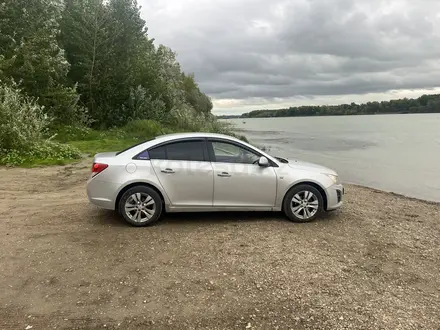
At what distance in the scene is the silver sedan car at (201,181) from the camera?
6602 mm

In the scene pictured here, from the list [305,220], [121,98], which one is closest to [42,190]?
[305,220]

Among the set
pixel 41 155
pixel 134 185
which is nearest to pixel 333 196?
pixel 134 185

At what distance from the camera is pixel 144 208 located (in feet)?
21.8

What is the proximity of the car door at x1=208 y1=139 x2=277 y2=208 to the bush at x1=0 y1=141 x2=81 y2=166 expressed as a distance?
8.84 m

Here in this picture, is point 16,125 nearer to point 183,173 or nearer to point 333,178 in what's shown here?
point 183,173

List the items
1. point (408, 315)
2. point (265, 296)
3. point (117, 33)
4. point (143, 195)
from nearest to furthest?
point (408, 315)
point (265, 296)
point (143, 195)
point (117, 33)

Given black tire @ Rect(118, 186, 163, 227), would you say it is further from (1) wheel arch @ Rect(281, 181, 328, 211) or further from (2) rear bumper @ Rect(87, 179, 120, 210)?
(1) wheel arch @ Rect(281, 181, 328, 211)

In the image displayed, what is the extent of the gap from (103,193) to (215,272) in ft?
8.44

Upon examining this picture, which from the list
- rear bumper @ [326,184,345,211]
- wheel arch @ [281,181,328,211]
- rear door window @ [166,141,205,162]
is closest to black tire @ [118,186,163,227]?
rear door window @ [166,141,205,162]

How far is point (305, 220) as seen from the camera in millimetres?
7113

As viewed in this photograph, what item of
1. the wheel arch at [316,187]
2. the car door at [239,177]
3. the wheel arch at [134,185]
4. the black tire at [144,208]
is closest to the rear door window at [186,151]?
the car door at [239,177]

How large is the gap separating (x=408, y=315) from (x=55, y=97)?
65.5 feet

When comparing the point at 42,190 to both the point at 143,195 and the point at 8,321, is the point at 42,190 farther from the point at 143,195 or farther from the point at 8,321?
the point at 8,321

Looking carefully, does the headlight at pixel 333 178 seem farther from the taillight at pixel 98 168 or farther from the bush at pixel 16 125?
the bush at pixel 16 125
